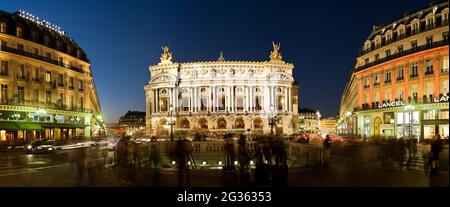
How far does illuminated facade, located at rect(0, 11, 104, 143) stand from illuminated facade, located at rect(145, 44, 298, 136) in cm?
3743

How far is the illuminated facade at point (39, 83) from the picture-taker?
1740 inches

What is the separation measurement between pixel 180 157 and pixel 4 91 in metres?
41.4

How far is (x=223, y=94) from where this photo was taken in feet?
327

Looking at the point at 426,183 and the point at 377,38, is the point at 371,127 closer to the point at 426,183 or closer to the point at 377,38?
the point at 377,38

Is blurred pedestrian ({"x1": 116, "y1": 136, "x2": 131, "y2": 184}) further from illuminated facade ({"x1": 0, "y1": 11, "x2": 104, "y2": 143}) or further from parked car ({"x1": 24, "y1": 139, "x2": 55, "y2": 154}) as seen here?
illuminated facade ({"x1": 0, "y1": 11, "x2": 104, "y2": 143})

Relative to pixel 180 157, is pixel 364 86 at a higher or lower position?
higher

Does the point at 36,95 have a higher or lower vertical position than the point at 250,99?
lower

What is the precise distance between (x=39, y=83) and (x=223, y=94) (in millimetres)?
56027

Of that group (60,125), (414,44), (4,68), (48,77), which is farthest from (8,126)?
(414,44)

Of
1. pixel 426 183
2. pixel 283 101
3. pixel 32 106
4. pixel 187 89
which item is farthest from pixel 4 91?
pixel 283 101

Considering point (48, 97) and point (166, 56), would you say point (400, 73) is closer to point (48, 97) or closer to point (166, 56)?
point (48, 97)

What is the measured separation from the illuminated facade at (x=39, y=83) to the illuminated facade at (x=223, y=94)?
3743 centimetres
